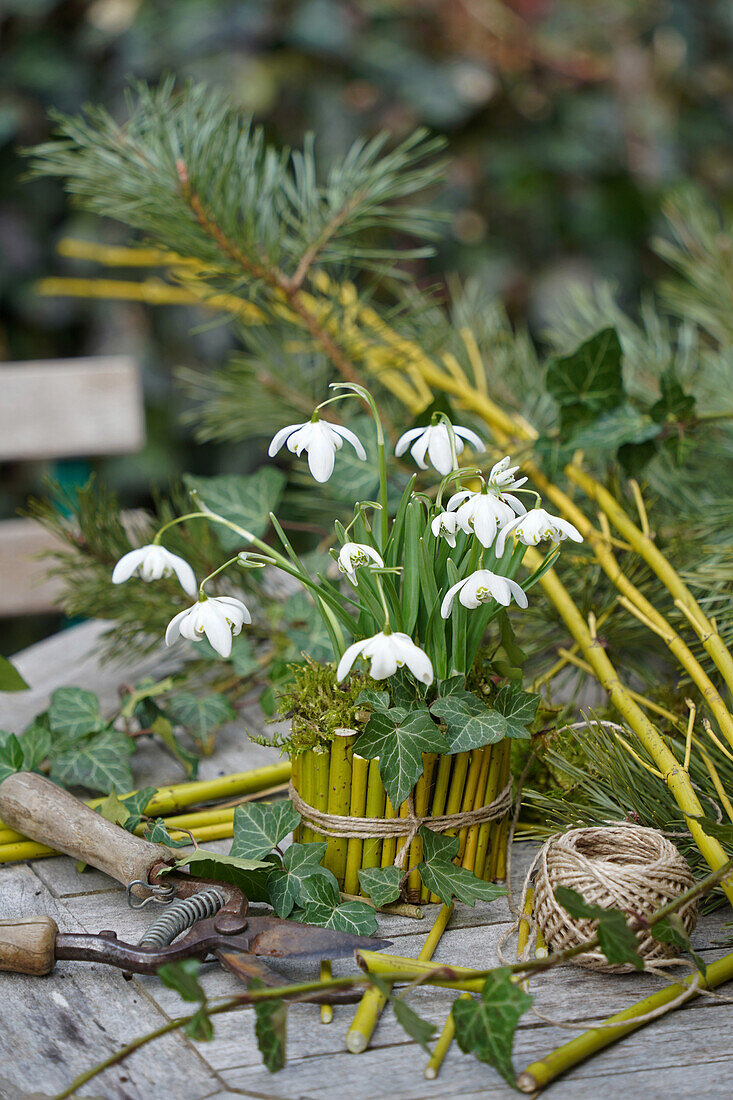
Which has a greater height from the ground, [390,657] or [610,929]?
[390,657]

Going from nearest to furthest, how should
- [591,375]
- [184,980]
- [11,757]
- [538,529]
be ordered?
1. [184,980]
2. [538,529]
3. [11,757]
4. [591,375]

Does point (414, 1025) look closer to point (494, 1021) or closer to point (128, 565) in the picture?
point (494, 1021)

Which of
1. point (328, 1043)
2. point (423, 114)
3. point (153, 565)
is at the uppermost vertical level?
point (423, 114)

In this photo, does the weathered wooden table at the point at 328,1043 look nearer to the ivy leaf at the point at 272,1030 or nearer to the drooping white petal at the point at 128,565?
the ivy leaf at the point at 272,1030

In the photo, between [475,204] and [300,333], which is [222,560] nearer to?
[300,333]

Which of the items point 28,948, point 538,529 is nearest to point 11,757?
point 28,948

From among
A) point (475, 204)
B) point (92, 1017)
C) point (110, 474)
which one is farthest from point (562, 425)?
point (475, 204)

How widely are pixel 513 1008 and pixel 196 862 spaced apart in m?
0.20

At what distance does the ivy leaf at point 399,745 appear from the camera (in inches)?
18.9

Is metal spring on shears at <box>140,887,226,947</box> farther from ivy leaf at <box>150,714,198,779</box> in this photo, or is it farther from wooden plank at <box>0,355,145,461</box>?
wooden plank at <box>0,355,145,461</box>

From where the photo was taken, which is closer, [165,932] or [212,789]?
[165,932]

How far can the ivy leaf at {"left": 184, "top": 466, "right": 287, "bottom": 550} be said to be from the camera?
0.76 metres

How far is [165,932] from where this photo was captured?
18.4 inches

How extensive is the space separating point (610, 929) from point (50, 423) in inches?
41.8
